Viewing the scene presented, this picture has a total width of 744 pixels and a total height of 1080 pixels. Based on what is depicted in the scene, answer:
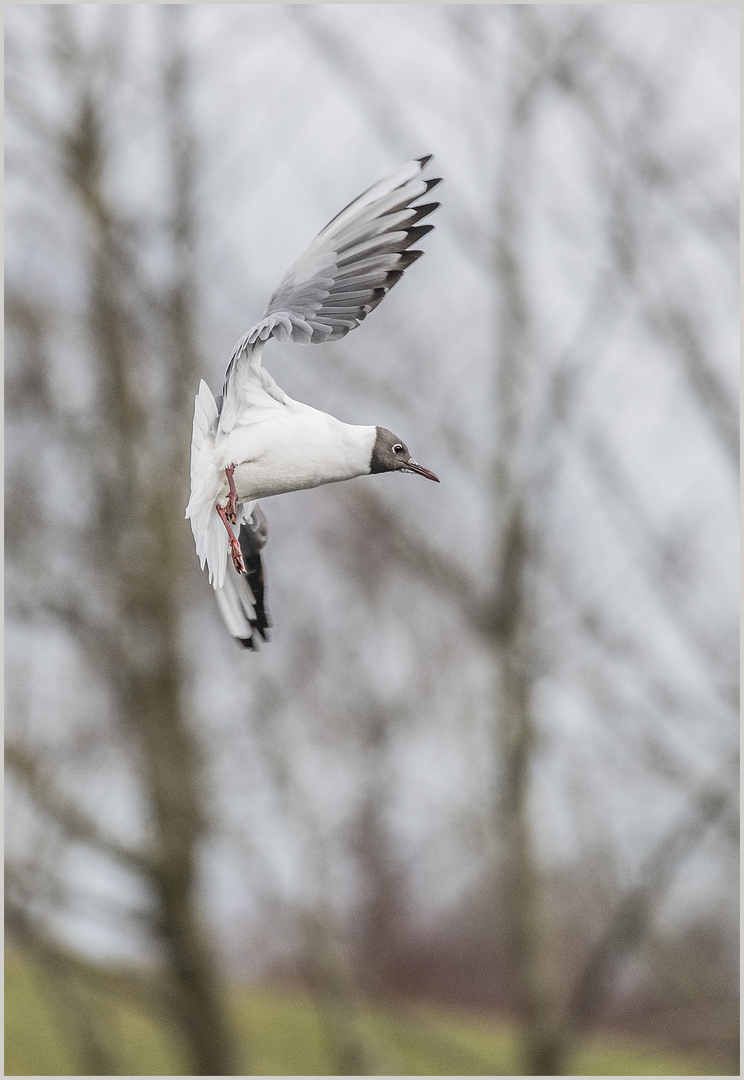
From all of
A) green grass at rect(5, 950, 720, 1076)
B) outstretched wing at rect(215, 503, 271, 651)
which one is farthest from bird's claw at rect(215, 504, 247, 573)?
green grass at rect(5, 950, 720, 1076)

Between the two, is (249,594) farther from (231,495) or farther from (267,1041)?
(267,1041)

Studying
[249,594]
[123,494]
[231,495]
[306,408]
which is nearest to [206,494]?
[231,495]

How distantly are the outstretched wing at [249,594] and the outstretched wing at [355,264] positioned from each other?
0.25m

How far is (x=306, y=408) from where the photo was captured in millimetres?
1323

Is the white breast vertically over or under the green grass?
under

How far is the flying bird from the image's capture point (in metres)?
1.27

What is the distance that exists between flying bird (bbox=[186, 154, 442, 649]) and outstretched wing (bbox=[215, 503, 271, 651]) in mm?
73

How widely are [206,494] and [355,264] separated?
31cm

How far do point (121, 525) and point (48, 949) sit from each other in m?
2.03

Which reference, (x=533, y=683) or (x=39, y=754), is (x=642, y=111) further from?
(x=39, y=754)

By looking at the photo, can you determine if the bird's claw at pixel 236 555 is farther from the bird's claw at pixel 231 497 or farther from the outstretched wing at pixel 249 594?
the outstretched wing at pixel 249 594

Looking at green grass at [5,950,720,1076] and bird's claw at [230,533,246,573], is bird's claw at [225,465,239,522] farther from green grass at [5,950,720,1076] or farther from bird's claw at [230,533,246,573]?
green grass at [5,950,720,1076]

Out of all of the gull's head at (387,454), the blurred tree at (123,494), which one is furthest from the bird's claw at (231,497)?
the blurred tree at (123,494)

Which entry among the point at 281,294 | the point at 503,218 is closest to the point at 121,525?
the point at 503,218
